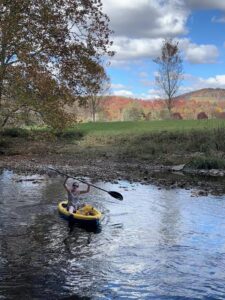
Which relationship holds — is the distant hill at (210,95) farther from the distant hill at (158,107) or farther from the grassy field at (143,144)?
the grassy field at (143,144)

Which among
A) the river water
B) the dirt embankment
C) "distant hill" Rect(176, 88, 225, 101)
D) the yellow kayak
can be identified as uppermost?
"distant hill" Rect(176, 88, 225, 101)

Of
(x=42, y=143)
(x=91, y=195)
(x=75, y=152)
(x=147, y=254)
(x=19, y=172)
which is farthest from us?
(x=42, y=143)

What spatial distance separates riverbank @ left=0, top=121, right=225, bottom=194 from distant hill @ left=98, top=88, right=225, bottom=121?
28311 millimetres

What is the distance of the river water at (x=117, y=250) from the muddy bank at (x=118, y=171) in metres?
4.01

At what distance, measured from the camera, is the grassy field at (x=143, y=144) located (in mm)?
32875

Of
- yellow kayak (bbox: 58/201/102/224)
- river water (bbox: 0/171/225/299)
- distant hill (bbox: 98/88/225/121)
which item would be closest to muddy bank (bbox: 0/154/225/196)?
river water (bbox: 0/171/225/299)

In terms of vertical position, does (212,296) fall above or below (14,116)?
below

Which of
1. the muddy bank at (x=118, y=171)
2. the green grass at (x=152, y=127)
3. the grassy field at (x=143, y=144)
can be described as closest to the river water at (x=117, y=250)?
the muddy bank at (x=118, y=171)

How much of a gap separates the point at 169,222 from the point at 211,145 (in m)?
19.8

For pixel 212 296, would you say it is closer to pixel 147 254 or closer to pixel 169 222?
pixel 147 254

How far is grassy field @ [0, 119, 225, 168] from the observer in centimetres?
3288

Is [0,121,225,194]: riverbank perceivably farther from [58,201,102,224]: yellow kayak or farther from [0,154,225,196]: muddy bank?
[58,201,102,224]: yellow kayak

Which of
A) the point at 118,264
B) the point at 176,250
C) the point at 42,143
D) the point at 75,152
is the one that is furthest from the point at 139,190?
the point at 42,143

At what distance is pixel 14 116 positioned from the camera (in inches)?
883
